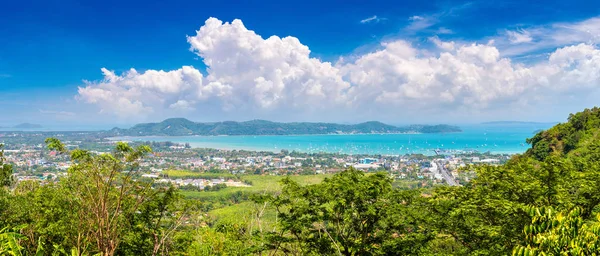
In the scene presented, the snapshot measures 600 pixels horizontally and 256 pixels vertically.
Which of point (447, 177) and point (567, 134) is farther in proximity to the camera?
point (447, 177)

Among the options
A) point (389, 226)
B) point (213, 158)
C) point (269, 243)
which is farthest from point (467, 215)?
point (213, 158)

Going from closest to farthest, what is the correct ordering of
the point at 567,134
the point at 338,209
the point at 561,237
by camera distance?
the point at 561,237
the point at 338,209
the point at 567,134

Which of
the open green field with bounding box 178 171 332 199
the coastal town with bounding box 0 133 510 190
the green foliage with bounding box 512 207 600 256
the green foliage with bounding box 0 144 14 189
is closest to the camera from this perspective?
the green foliage with bounding box 512 207 600 256

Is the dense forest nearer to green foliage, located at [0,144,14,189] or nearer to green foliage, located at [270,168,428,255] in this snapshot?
green foliage, located at [270,168,428,255]

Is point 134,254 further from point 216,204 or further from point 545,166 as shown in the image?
point 216,204

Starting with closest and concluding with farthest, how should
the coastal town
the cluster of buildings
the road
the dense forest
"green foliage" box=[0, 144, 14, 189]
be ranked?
the dense forest < "green foliage" box=[0, 144, 14, 189] < the road < the coastal town < the cluster of buildings

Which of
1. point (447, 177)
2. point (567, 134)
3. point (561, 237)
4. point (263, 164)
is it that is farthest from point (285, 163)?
point (561, 237)

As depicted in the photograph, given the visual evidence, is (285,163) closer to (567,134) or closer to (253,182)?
(253,182)

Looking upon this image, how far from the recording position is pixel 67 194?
741 centimetres

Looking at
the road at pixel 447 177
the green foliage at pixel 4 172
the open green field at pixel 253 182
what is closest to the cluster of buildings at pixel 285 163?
the road at pixel 447 177

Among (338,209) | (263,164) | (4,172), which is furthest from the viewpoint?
(263,164)

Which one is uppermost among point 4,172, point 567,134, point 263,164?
point 567,134

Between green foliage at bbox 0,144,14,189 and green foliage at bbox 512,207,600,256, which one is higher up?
green foliage at bbox 512,207,600,256

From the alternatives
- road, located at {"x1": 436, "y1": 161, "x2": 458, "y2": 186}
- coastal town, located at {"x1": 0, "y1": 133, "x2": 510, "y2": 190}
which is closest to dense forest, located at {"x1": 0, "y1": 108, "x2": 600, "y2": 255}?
coastal town, located at {"x1": 0, "y1": 133, "x2": 510, "y2": 190}
